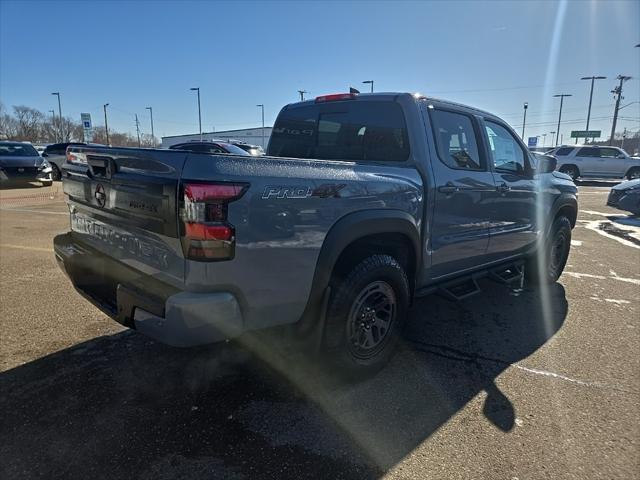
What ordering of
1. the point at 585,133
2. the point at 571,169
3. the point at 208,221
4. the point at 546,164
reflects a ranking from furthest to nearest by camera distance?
1. the point at 585,133
2. the point at 571,169
3. the point at 546,164
4. the point at 208,221

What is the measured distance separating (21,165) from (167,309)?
1682cm

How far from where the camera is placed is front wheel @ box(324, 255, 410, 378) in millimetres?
2775

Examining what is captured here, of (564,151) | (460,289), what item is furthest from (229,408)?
(564,151)

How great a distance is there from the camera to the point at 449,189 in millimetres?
3404

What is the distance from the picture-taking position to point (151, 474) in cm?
212

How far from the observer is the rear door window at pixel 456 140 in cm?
346

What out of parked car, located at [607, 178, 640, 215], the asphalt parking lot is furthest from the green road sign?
the asphalt parking lot

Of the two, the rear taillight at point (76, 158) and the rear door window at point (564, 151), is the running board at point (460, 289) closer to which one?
the rear taillight at point (76, 158)

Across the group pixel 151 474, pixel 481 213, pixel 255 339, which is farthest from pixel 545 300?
pixel 151 474

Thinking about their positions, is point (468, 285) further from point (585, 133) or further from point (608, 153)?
point (585, 133)

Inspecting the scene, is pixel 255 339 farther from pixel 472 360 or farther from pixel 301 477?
pixel 472 360

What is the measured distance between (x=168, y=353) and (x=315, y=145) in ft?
7.16

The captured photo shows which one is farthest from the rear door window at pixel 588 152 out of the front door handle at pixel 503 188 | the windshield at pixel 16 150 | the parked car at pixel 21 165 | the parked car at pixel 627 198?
the windshield at pixel 16 150

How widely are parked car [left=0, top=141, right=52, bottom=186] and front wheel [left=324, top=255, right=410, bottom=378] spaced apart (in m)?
16.7
